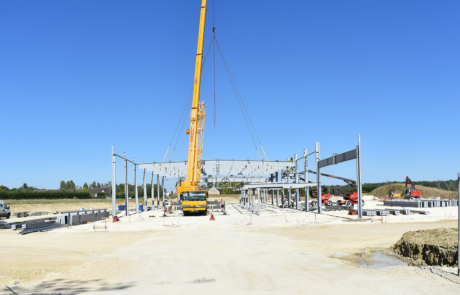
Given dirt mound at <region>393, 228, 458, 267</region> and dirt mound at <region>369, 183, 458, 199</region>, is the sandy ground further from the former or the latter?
dirt mound at <region>369, 183, 458, 199</region>

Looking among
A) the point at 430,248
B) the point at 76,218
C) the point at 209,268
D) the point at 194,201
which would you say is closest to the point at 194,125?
the point at 194,201

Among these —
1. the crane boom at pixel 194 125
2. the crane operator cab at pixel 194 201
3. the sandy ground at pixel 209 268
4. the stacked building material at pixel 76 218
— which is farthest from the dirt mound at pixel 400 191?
the sandy ground at pixel 209 268

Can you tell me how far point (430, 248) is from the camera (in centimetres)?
1138

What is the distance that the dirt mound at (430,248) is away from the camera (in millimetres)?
10711

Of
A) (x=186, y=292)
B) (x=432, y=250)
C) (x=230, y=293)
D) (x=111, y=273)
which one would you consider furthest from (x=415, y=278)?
(x=111, y=273)

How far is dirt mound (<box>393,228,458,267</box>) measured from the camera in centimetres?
1071

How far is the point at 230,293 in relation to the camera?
844cm

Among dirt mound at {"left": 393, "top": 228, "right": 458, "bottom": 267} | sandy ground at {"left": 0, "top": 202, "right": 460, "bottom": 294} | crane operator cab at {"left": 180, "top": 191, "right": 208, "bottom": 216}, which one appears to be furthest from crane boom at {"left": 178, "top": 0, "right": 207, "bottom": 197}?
dirt mound at {"left": 393, "top": 228, "right": 458, "bottom": 267}

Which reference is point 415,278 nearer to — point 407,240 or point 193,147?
point 407,240

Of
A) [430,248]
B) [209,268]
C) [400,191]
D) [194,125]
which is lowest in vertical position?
[400,191]

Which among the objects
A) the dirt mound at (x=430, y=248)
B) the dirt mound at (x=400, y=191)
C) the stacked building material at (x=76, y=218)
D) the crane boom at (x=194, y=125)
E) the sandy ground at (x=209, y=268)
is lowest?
the dirt mound at (x=400, y=191)

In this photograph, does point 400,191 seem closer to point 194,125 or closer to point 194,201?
point 194,125

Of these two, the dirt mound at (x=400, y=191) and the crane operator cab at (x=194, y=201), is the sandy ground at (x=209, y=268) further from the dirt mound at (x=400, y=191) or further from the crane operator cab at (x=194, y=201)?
the dirt mound at (x=400, y=191)

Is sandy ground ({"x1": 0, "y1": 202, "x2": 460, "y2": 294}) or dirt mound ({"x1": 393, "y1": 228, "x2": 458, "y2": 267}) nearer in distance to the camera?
sandy ground ({"x1": 0, "y1": 202, "x2": 460, "y2": 294})
